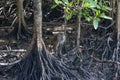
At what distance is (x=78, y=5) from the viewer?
3926 mm

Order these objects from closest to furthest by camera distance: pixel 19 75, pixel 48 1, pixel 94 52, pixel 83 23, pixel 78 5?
pixel 78 5, pixel 19 75, pixel 94 52, pixel 83 23, pixel 48 1

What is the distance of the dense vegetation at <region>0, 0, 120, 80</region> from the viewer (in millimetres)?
4048

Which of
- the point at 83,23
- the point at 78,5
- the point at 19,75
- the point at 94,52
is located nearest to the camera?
the point at 78,5

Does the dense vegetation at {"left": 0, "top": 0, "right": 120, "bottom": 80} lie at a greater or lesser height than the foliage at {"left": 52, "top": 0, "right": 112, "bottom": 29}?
lesser

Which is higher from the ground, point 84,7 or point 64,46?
point 84,7

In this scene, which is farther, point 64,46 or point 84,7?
point 64,46

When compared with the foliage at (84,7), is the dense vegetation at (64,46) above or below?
below

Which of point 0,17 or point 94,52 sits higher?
point 0,17

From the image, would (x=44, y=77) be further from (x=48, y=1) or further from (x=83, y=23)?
(x=48, y=1)

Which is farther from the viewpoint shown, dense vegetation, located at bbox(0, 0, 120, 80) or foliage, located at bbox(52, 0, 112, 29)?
dense vegetation, located at bbox(0, 0, 120, 80)

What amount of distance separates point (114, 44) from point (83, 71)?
983 mm

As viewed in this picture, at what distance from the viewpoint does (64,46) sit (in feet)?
16.2

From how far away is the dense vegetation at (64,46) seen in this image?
13.3 feet

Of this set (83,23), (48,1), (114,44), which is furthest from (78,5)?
(48,1)
